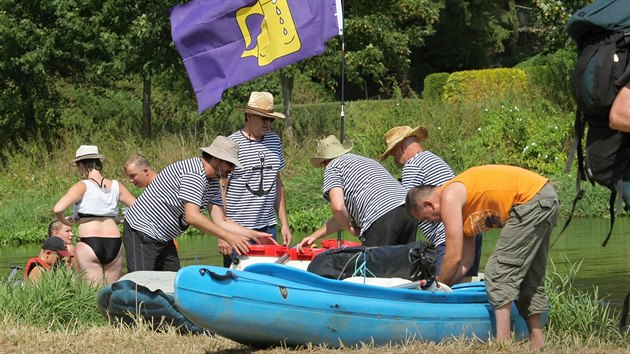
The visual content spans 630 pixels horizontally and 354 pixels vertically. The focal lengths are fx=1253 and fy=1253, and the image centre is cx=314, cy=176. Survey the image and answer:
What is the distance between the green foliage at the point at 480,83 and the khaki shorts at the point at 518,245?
19898 mm

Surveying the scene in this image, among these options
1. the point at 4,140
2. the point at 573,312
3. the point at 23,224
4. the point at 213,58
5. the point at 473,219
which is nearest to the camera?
the point at 473,219

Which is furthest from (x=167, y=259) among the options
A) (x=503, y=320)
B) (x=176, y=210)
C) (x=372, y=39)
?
(x=372, y=39)

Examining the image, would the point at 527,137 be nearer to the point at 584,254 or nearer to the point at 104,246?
the point at 584,254

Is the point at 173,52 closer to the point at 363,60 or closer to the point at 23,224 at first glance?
the point at 363,60

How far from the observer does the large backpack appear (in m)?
6.06

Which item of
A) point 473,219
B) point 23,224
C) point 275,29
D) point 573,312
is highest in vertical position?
point 275,29

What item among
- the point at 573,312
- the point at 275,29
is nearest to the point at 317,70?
the point at 275,29

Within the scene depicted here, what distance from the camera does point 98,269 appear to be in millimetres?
10430

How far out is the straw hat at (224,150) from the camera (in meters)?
9.05

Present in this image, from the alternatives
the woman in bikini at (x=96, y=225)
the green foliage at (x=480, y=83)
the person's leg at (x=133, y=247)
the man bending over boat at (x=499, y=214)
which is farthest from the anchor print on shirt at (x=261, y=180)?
the green foliage at (x=480, y=83)

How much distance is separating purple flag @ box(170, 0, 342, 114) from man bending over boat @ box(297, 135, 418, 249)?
2.69 metres

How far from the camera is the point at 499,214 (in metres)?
7.57

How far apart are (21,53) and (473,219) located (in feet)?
65.3

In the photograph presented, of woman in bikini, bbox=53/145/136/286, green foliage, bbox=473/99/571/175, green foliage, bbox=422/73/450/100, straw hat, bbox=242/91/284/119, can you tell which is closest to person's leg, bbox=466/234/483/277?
straw hat, bbox=242/91/284/119
